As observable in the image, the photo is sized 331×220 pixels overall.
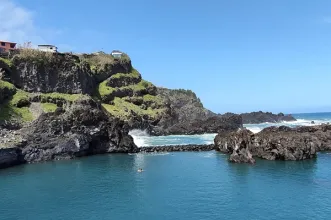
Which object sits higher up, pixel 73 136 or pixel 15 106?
pixel 15 106

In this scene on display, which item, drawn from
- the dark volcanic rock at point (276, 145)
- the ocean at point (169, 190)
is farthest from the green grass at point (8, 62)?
the dark volcanic rock at point (276, 145)

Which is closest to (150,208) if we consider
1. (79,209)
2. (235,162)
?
(79,209)

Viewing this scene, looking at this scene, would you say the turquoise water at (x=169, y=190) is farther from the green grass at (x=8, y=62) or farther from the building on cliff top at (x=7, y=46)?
the building on cliff top at (x=7, y=46)

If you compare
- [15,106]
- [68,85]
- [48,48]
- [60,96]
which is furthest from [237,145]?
[48,48]

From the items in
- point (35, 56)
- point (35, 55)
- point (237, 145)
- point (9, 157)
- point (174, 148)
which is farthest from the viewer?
point (35, 55)

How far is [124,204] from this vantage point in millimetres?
54969

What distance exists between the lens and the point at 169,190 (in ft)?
204

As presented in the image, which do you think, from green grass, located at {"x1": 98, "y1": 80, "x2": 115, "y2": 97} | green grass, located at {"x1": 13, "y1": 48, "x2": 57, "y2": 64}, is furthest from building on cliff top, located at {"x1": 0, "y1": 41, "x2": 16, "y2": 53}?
green grass, located at {"x1": 98, "y1": 80, "x2": 115, "y2": 97}

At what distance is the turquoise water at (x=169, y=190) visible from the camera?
50406mm

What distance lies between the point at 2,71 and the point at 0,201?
272 ft

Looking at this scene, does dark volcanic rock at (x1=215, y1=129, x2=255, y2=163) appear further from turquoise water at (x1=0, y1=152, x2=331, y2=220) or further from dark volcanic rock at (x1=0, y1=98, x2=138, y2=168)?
dark volcanic rock at (x1=0, y1=98, x2=138, y2=168)

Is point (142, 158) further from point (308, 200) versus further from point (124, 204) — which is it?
point (308, 200)

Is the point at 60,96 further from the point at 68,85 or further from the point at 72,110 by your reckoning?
the point at 72,110

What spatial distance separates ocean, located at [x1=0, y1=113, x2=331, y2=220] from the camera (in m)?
50.4
